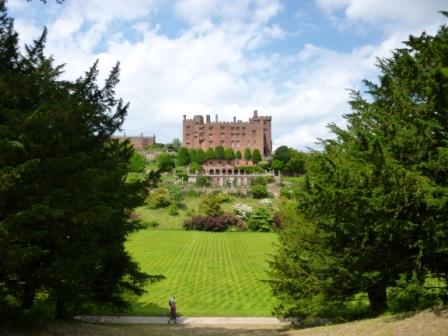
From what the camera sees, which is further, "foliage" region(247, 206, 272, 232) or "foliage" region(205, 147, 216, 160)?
"foliage" region(205, 147, 216, 160)

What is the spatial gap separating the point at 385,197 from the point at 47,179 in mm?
7245

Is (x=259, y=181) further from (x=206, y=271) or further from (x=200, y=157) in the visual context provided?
(x=206, y=271)

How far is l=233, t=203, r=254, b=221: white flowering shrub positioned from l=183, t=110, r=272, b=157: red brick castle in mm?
50695

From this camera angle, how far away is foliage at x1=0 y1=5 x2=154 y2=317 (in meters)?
7.48

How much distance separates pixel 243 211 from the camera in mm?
64562

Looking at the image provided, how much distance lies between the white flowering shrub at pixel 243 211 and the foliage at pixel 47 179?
52986mm

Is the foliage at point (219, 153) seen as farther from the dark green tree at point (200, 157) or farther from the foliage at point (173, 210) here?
the foliage at point (173, 210)

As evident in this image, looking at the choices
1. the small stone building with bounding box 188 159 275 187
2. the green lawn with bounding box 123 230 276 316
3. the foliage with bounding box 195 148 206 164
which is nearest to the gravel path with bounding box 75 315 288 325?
the green lawn with bounding box 123 230 276 316

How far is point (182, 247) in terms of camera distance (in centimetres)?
4612

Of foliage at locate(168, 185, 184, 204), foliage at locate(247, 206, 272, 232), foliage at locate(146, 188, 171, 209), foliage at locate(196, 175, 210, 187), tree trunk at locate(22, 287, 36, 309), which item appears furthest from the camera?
foliage at locate(196, 175, 210, 187)

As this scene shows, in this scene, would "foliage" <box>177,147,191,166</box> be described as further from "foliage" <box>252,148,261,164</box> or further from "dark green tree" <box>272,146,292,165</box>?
"dark green tree" <box>272,146,292,165</box>

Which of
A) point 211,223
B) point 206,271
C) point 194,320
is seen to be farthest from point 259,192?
point 194,320

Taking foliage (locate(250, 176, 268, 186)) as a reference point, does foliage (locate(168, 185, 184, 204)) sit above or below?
below

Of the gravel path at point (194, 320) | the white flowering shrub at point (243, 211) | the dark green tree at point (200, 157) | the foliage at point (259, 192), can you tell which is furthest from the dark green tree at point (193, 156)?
the gravel path at point (194, 320)
